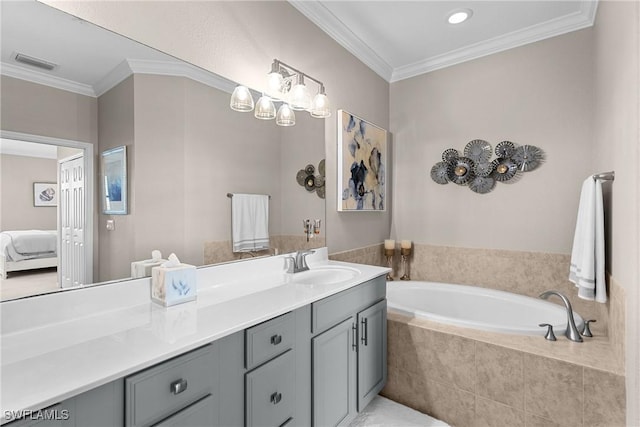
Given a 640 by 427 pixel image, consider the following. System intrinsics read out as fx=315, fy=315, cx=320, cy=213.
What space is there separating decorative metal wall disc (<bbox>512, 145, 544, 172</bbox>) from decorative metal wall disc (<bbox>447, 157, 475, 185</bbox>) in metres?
0.35

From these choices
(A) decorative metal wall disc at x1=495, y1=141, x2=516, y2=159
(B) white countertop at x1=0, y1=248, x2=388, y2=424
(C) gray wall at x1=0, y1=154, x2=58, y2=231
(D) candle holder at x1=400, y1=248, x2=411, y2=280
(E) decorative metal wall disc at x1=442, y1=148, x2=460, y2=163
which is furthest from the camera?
(D) candle holder at x1=400, y1=248, x2=411, y2=280

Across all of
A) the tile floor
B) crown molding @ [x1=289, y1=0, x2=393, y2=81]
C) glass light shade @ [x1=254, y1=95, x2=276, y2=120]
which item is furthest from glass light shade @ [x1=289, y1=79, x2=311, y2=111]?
the tile floor

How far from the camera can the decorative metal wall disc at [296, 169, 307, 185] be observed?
7.13 ft

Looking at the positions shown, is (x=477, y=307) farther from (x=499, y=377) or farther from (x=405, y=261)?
(x=499, y=377)

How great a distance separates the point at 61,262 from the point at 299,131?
1490 mm

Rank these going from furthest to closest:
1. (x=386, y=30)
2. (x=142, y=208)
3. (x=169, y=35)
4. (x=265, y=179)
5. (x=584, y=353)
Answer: (x=386, y=30)
(x=265, y=179)
(x=584, y=353)
(x=169, y=35)
(x=142, y=208)

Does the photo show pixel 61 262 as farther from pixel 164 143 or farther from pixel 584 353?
pixel 584 353

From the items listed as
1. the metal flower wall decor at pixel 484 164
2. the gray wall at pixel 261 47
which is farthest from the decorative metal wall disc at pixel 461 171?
the gray wall at pixel 261 47

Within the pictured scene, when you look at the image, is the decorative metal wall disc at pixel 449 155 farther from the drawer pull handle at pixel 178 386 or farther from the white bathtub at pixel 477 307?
the drawer pull handle at pixel 178 386

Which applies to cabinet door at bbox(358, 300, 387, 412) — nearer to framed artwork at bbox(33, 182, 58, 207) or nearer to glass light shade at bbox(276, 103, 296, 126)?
glass light shade at bbox(276, 103, 296, 126)

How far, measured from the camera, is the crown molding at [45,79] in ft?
3.39

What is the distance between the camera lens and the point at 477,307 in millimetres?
2656

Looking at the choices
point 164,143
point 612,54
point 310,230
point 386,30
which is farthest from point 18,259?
point 612,54

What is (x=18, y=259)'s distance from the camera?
1.05 metres
